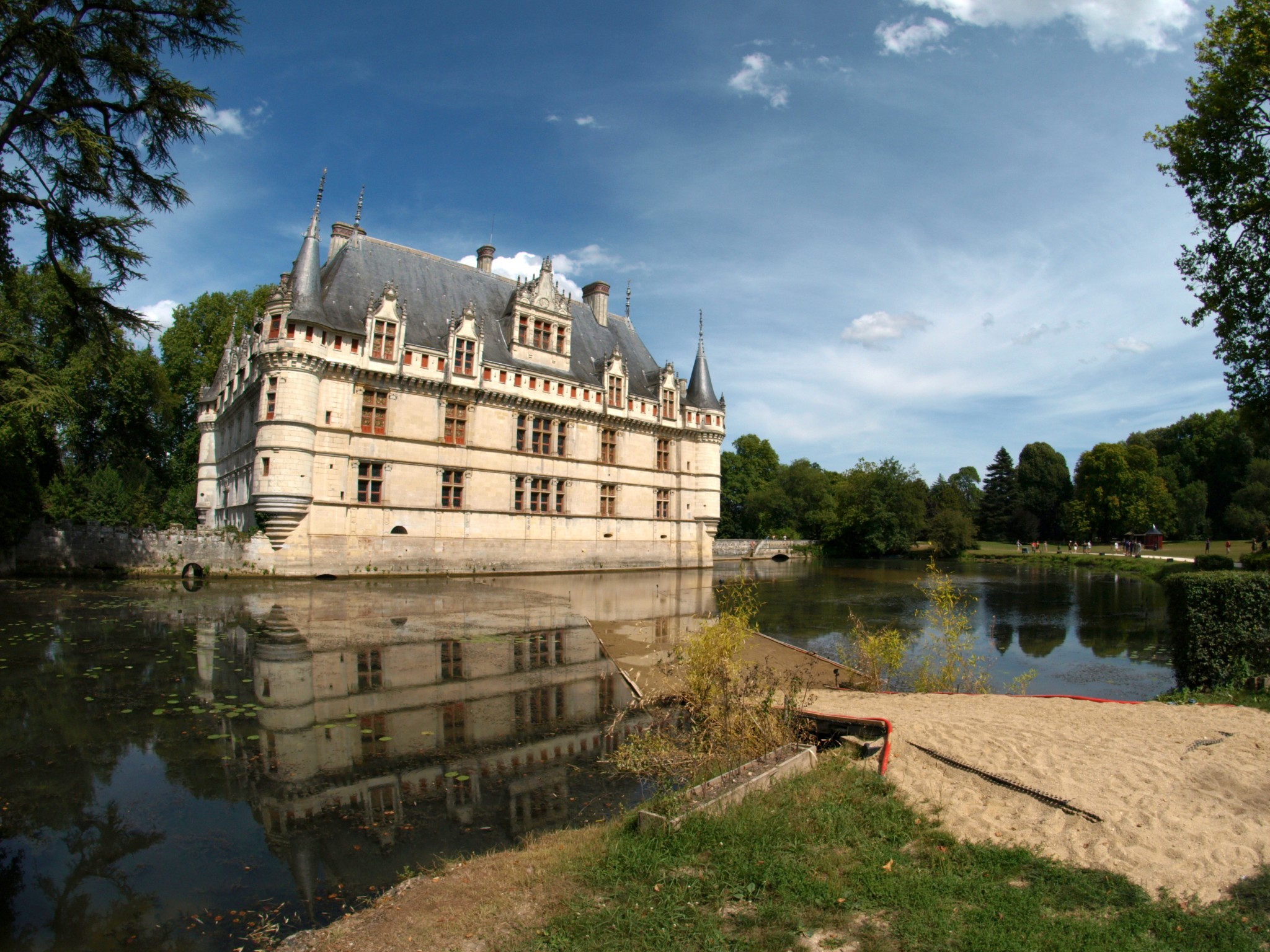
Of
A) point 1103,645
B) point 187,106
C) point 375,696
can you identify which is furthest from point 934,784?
Result: point 187,106

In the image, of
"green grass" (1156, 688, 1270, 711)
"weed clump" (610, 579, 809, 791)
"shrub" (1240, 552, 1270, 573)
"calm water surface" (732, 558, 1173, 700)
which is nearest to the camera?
"weed clump" (610, 579, 809, 791)

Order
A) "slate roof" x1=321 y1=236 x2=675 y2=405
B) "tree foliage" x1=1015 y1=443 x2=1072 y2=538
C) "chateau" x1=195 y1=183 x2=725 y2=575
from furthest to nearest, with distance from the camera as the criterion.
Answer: "tree foliage" x1=1015 y1=443 x2=1072 y2=538 → "slate roof" x1=321 y1=236 x2=675 y2=405 → "chateau" x1=195 y1=183 x2=725 y2=575

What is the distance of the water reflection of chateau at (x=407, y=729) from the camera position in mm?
5270

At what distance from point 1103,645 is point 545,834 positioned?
14.6 meters

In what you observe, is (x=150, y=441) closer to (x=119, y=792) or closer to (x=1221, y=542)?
(x=119, y=792)

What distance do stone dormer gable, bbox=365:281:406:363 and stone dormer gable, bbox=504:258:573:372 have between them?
5.62 metres

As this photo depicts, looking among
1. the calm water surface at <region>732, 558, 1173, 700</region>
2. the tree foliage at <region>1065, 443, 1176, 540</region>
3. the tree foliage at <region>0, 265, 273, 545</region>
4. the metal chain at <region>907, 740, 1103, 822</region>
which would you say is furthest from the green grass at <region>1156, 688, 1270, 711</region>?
the tree foliage at <region>1065, 443, 1176, 540</region>

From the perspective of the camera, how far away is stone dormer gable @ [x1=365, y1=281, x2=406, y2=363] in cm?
2628

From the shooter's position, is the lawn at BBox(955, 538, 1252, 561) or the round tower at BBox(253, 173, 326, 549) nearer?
the round tower at BBox(253, 173, 326, 549)

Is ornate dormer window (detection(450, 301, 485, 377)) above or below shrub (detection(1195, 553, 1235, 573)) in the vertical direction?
above

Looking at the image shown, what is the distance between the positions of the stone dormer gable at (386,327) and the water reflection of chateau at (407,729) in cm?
1409

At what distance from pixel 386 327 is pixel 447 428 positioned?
4.68 metres

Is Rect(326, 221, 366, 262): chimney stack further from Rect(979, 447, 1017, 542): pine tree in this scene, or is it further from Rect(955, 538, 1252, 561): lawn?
Rect(979, 447, 1017, 542): pine tree

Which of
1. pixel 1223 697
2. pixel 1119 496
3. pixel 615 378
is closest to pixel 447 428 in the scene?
pixel 615 378
